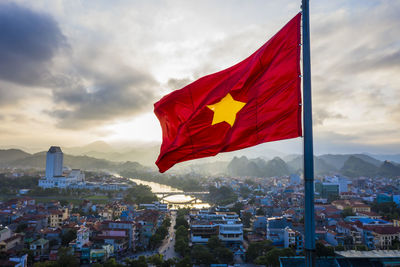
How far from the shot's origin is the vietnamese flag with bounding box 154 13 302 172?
1360 millimetres

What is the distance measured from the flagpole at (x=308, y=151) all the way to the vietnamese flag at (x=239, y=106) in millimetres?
91

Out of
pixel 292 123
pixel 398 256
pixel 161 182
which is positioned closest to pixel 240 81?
pixel 292 123

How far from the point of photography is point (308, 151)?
46.0 inches

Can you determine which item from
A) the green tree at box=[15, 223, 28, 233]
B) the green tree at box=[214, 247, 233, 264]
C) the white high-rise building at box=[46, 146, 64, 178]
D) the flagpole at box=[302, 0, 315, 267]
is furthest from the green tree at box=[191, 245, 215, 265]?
the white high-rise building at box=[46, 146, 64, 178]

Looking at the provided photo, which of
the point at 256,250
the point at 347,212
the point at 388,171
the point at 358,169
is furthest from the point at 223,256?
the point at 358,169

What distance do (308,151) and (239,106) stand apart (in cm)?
46

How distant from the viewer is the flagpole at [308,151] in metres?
1.12

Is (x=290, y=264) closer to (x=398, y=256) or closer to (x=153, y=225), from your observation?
(x=398, y=256)

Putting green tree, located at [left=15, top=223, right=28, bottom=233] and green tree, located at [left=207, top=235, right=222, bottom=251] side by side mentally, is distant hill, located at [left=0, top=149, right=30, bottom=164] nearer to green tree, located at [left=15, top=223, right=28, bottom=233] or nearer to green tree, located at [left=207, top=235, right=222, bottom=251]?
green tree, located at [left=15, top=223, right=28, bottom=233]

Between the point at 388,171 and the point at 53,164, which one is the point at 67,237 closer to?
the point at 53,164

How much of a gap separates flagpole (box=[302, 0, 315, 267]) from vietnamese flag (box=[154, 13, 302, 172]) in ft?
0.30

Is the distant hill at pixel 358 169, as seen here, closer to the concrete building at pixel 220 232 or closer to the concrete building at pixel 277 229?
the concrete building at pixel 277 229

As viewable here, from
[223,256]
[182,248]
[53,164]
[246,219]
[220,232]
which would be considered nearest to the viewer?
[223,256]

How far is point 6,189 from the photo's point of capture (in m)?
23.3
